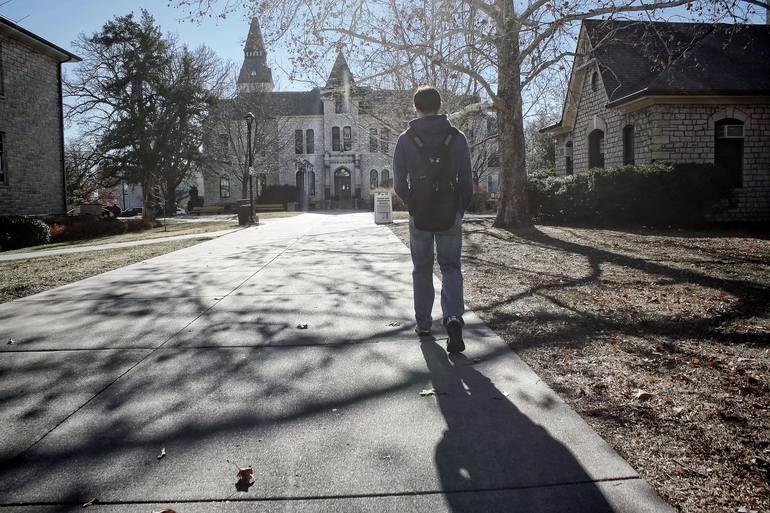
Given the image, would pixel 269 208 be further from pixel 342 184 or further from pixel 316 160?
pixel 342 184

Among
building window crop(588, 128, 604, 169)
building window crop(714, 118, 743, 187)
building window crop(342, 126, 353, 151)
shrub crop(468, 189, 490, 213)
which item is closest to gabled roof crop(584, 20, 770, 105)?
building window crop(714, 118, 743, 187)

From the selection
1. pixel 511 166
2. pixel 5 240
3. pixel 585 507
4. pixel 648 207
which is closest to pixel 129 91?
pixel 5 240

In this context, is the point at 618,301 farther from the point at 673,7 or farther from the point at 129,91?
the point at 129,91

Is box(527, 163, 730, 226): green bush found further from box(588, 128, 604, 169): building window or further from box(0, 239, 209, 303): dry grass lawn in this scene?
box(0, 239, 209, 303): dry grass lawn

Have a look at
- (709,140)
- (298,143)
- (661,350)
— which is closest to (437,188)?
(661,350)

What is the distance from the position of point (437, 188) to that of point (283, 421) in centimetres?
207

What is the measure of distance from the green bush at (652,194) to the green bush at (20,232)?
711 inches

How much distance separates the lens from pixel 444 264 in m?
4.53

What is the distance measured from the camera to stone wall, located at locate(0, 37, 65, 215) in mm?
21078

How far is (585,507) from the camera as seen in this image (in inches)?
87.1

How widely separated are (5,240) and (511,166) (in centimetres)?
1582

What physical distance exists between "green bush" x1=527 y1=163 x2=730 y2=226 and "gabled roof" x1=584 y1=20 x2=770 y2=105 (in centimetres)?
298

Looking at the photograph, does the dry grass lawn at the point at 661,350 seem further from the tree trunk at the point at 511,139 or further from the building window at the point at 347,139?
the building window at the point at 347,139

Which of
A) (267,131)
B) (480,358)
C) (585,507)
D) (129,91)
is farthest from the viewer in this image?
(267,131)
